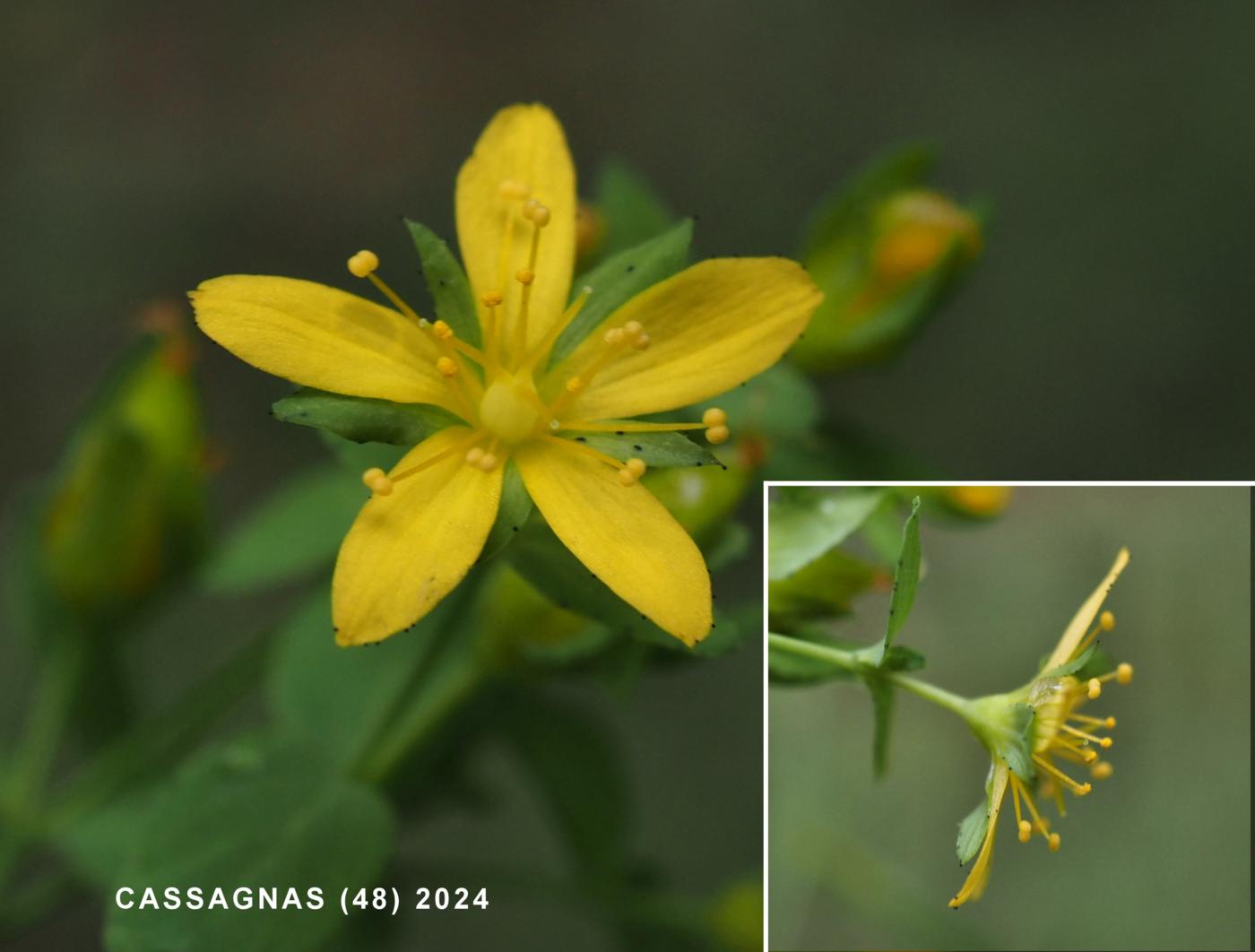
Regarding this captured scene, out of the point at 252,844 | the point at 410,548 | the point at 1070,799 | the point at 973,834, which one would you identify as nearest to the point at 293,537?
the point at 252,844

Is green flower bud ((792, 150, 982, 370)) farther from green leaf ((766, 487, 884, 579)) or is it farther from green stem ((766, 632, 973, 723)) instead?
green stem ((766, 632, 973, 723))

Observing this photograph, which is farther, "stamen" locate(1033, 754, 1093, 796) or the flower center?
the flower center

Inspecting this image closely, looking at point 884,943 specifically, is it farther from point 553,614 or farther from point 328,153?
point 328,153

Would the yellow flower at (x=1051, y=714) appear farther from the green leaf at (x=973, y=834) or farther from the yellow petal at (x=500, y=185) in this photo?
the yellow petal at (x=500, y=185)

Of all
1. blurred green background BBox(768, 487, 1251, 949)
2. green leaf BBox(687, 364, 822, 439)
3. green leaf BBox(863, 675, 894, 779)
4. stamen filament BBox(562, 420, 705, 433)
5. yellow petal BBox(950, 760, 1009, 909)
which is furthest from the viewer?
blurred green background BBox(768, 487, 1251, 949)

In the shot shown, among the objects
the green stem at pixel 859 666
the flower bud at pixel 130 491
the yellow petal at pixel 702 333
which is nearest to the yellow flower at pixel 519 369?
the yellow petal at pixel 702 333

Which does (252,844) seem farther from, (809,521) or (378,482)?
(809,521)

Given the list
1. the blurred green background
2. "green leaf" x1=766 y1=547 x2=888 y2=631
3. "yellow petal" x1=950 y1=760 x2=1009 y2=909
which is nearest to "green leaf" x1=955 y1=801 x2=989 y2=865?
"yellow petal" x1=950 y1=760 x2=1009 y2=909
